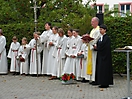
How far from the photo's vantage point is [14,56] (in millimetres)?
19953

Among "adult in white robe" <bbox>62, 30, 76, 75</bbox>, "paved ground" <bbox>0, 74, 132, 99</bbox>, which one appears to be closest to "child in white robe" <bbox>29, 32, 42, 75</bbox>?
"paved ground" <bbox>0, 74, 132, 99</bbox>

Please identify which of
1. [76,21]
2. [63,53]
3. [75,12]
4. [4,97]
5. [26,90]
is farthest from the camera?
[75,12]

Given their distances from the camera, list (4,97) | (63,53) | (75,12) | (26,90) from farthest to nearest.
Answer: (75,12)
(63,53)
(26,90)
(4,97)

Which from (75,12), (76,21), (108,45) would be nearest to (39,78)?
(76,21)

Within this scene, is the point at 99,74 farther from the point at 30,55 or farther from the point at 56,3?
the point at 56,3

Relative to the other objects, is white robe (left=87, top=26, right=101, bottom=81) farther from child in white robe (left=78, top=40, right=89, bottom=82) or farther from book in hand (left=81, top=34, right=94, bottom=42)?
child in white robe (left=78, top=40, right=89, bottom=82)

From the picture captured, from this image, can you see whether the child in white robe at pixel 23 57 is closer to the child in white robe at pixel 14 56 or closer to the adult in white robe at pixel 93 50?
the child in white robe at pixel 14 56

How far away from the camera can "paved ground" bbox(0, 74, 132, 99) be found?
1320cm

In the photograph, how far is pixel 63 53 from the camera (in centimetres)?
1783

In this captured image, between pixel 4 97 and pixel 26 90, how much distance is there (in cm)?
151

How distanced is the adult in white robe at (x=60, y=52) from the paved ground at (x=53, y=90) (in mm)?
678

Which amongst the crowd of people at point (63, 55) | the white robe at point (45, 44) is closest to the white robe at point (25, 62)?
the crowd of people at point (63, 55)

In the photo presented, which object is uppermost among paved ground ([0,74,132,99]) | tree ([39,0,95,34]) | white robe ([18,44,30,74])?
tree ([39,0,95,34])

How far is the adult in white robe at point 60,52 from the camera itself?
17761 millimetres
